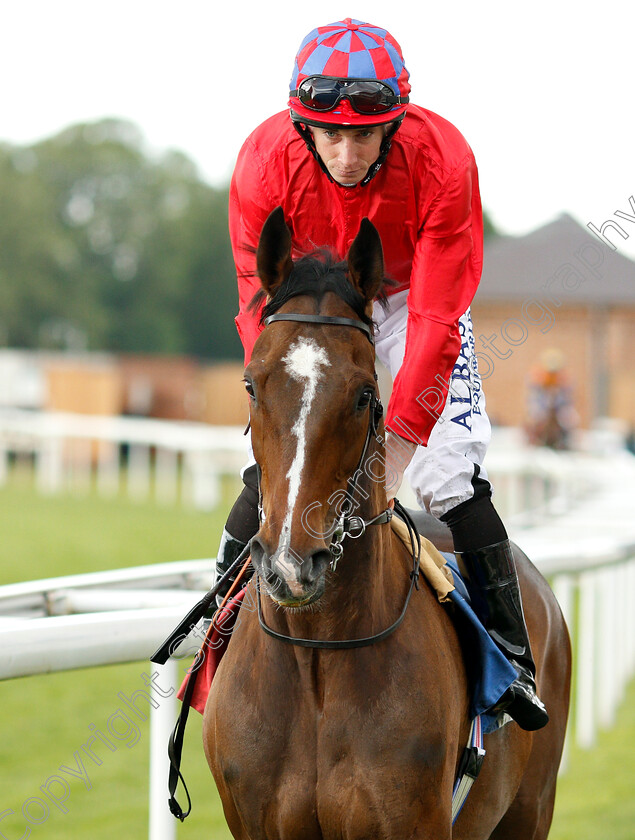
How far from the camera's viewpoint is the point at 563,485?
1593 cm

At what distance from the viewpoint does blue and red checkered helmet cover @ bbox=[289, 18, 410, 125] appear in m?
2.87

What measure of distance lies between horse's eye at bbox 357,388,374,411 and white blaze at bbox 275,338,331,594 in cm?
11

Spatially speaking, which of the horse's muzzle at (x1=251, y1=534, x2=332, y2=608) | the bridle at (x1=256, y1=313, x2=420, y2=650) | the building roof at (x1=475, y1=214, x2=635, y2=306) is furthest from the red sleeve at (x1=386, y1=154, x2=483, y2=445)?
the building roof at (x1=475, y1=214, x2=635, y2=306)

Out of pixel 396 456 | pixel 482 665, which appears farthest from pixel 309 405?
pixel 482 665

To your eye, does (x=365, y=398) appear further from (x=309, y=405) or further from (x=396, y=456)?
(x=396, y=456)

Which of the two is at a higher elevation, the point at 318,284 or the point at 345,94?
the point at 345,94

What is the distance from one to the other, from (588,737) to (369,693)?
4.48 metres

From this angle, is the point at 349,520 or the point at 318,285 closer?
the point at 349,520

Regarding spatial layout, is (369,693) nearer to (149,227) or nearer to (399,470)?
(399,470)

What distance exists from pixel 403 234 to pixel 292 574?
128cm

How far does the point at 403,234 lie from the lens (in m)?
3.12

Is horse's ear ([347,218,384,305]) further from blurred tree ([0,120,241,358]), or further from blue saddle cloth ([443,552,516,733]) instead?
blurred tree ([0,120,241,358])

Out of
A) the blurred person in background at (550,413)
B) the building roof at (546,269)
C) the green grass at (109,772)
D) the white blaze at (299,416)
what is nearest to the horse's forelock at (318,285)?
the white blaze at (299,416)

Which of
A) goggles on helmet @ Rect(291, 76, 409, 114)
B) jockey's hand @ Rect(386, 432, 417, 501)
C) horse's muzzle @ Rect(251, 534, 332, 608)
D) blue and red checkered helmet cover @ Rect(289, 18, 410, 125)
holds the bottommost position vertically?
horse's muzzle @ Rect(251, 534, 332, 608)
